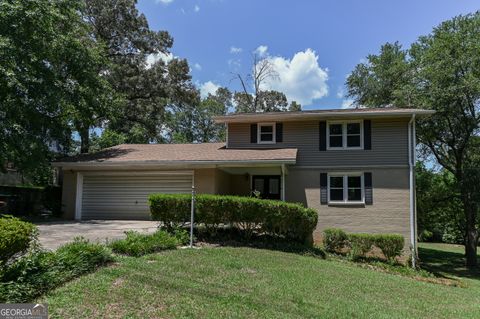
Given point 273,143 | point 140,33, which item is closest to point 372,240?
point 273,143

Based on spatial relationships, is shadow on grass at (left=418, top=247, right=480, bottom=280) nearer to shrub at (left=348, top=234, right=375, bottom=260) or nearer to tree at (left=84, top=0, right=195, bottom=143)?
shrub at (left=348, top=234, right=375, bottom=260)

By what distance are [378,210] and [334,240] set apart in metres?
2.82

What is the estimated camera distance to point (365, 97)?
82.5 ft

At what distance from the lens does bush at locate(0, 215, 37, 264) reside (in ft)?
17.7

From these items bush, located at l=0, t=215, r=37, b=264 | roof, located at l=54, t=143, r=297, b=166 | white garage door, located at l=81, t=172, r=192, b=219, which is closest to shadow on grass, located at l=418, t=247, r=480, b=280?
roof, located at l=54, t=143, r=297, b=166

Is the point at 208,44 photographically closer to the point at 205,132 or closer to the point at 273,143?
the point at 273,143

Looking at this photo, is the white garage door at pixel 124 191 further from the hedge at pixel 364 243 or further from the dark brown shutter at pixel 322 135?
the hedge at pixel 364 243

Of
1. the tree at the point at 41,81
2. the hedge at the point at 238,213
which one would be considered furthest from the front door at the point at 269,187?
the tree at the point at 41,81

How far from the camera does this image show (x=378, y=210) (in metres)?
15.9

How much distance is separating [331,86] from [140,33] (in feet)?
50.9

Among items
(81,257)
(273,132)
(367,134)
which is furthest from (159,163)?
(81,257)

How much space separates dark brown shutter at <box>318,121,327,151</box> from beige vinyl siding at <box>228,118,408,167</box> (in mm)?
137

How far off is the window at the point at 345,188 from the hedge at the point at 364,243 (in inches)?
90.7

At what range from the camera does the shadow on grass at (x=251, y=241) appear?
478 inches
